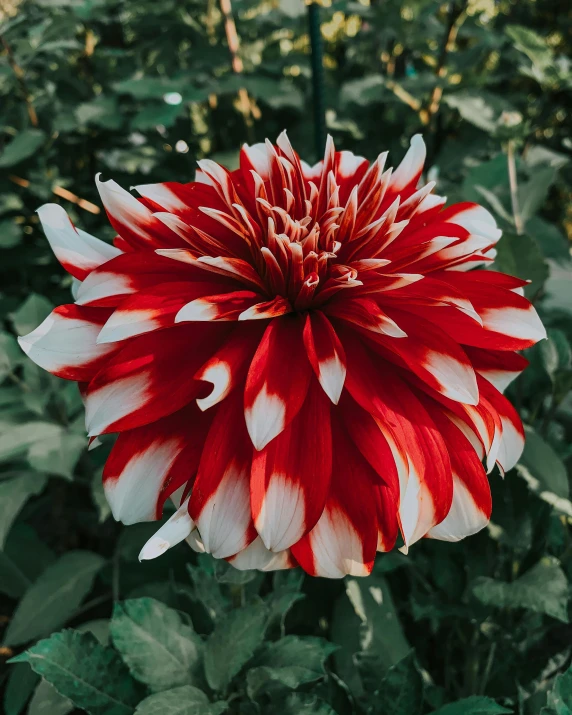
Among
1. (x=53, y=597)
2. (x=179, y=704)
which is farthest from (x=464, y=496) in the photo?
(x=53, y=597)

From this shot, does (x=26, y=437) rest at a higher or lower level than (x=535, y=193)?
lower

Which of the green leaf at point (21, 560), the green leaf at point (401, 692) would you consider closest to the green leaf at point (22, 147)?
the green leaf at point (21, 560)

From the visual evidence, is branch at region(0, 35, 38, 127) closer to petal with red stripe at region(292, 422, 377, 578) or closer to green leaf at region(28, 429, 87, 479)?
green leaf at region(28, 429, 87, 479)

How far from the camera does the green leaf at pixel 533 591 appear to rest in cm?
62

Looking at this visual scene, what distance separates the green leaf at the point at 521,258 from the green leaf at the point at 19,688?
774 mm

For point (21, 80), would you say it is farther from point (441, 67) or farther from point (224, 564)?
point (224, 564)

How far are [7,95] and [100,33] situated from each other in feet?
0.91

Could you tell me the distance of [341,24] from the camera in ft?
4.36

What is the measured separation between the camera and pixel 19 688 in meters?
0.79

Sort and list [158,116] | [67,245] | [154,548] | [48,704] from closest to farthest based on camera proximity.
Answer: [154,548] < [67,245] < [48,704] < [158,116]

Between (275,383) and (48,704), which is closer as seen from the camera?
(275,383)

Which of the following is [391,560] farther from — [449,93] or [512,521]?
[449,93]

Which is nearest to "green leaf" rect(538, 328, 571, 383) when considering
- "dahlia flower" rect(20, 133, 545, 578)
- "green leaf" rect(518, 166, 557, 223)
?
"green leaf" rect(518, 166, 557, 223)

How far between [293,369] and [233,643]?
0.29 metres
